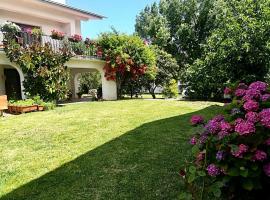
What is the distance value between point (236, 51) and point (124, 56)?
5825 mm

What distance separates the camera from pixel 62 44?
15.9m

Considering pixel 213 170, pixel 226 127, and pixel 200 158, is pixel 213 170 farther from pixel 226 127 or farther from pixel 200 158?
pixel 226 127

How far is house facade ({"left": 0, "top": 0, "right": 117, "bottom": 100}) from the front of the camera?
16766 mm

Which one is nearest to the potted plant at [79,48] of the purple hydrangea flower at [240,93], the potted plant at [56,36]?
the potted plant at [56,36]

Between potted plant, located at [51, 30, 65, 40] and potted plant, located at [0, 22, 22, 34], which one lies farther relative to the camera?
potted plant, located at [51, 30, 65, 40]

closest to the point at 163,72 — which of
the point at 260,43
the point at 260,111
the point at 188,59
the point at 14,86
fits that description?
the point at 260,43

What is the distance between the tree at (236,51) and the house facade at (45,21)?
5273mm

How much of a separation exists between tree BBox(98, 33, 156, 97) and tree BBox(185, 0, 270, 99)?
2.75 metres

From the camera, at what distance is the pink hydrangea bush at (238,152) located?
2941 millimetres

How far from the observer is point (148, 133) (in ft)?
26.5

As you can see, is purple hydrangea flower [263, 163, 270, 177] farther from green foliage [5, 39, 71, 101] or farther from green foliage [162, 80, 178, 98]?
green foliage [162, 80, 178, 98]

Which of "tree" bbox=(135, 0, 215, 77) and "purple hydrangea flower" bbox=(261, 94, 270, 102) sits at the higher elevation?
"tree" bbox=(135, 0, 215, 77)

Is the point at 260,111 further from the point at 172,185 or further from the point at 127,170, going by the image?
the point at 127,170

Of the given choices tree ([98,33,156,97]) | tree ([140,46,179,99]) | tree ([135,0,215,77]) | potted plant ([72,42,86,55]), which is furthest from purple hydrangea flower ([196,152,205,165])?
tree ([135,0,215,77])
